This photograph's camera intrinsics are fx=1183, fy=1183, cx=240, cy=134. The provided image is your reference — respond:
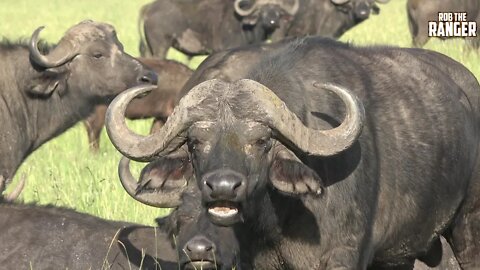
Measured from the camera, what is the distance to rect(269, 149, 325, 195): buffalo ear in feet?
17.8

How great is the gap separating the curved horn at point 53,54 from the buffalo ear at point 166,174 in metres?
4.54

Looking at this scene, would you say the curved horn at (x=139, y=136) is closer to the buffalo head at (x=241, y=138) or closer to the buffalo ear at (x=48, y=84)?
the buffalo head at (x=241, y=138)

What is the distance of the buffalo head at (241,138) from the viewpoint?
5180 mm

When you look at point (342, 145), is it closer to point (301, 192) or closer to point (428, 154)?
point (301, 192)

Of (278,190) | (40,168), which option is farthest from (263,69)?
(40,168)

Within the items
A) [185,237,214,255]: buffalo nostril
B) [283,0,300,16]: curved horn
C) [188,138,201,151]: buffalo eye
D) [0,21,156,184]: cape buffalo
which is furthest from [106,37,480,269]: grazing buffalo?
[283,0,300,16]: curved horn

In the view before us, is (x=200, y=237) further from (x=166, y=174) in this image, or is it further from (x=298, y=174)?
(x=298, y=174)

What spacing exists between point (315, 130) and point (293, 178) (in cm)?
24

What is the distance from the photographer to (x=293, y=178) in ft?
17.9

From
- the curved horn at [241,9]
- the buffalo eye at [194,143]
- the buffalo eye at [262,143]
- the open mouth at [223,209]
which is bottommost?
the curved horn at [241,9]

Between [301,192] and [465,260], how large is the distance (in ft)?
7.49

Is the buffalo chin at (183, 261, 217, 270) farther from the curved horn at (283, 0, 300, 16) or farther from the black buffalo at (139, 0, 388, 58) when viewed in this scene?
the curved horn at (283, 0, 300, 16)

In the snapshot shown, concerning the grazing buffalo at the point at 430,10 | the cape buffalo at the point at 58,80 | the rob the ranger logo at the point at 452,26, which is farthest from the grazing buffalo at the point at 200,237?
the grazing buffalo at the point at 430,10

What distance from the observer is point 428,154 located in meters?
6.53
